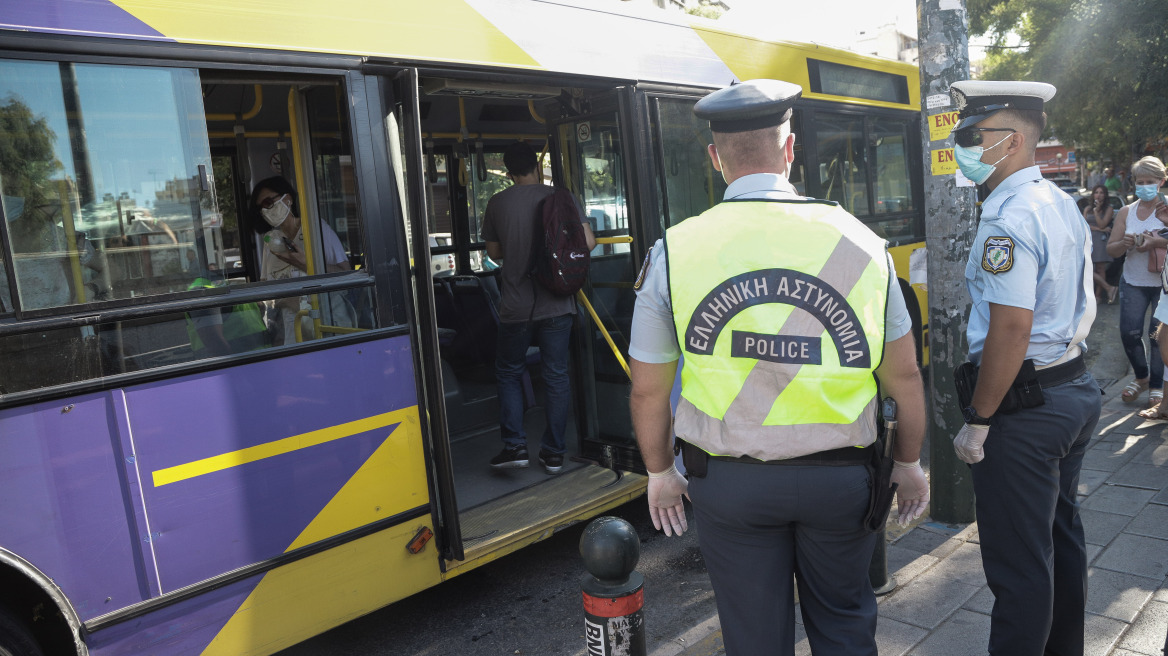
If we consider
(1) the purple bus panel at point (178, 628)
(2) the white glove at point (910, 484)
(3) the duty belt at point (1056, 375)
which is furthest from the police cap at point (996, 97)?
(1) the purple bus panel at point (178, 628)

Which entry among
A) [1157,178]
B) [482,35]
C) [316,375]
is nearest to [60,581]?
[316,375]

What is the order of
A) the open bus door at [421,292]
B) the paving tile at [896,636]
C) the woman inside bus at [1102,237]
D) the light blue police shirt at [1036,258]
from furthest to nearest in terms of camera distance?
the woman inside bus at [1102,237] → the open bus door at [421,292] → the paving tile at [896,636] → the light blue police shirt at [1036,258]

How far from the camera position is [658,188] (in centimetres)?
474

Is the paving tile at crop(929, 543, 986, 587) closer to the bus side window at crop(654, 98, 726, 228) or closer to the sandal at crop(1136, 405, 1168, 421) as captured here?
the bus side window at crop(654, 98, 726, 228)

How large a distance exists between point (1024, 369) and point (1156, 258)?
15.9 ft

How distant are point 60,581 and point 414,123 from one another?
2.07m

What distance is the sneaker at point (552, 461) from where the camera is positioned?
16.5 feet

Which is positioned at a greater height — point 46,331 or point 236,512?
point 46,331

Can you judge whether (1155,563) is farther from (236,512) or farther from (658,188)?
(236,512)

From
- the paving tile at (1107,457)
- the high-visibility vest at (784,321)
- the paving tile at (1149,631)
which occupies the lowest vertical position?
the paving tile at (1107,457)

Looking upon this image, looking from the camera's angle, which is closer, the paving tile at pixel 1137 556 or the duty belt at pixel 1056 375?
the duty belt at pixel 1056 375

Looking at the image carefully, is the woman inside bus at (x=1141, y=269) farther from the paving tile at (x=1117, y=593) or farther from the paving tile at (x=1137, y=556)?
the paving tile at (x=1117, y=593)

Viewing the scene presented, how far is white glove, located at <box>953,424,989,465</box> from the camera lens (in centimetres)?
269

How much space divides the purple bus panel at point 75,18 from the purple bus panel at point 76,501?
3.90 feet
